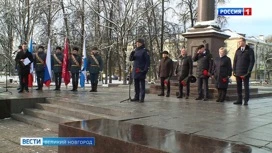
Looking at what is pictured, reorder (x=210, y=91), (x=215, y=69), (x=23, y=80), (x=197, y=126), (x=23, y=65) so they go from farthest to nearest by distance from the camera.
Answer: (x=23, y=80) → (x=23, y=65) → (x=210, y=91) → (x=215, y=69) → (x=197, y=126)

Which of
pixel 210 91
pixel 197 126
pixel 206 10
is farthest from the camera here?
pixel 206 10

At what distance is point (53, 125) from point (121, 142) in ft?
12.3

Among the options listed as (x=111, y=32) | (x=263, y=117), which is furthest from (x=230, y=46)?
(x=263, y=117)

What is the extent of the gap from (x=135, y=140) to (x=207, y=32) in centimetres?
877

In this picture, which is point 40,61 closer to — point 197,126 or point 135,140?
point 197,126

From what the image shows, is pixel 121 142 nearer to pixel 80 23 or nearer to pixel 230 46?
pixel 80 23

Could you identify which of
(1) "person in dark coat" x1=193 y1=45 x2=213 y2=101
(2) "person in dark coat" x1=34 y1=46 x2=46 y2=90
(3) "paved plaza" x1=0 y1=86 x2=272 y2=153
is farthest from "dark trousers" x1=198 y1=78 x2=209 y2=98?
(2) "person in dark coat" x1=34 y1=46 x2=46 y2=90

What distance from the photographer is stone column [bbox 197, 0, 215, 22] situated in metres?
12.8

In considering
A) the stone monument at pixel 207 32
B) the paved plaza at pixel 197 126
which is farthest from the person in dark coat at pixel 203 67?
the paved plaza at pixel 197 126

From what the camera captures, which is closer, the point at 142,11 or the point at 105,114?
the point at 105,114

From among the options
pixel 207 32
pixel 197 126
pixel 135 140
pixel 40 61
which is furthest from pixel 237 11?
pixel 40 61

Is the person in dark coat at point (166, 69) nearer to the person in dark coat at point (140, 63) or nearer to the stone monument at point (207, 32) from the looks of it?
the stone monument at point (207, 32)

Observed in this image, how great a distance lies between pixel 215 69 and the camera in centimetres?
1024

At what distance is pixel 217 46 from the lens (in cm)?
1266
